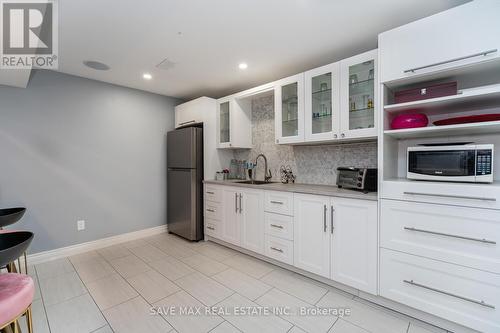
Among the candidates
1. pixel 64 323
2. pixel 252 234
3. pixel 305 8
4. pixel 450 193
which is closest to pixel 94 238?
pixel 64 323

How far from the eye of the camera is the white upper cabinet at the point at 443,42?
136cm

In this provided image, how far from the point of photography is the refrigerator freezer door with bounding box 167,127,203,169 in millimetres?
3172

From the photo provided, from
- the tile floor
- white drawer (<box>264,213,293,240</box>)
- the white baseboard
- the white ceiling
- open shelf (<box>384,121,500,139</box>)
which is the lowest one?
the tile floor

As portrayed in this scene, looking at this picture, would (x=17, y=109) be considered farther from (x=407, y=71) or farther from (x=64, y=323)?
(x=407, y=71)

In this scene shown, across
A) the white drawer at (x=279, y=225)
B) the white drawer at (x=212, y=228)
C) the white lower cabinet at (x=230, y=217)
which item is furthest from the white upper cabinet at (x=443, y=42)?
the white drawer at (x=212, y=228)

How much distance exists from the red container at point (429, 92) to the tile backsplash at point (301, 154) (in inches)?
24.5

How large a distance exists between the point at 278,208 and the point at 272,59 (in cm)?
167

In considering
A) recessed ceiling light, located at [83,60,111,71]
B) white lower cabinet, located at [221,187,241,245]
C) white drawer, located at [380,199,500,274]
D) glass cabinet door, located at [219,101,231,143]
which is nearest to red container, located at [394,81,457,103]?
white drawer, located at [380,199,500,274]

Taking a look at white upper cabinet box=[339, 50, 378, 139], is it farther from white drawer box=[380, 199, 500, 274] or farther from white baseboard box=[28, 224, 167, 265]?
white baseboard box=[28, 224, 167, 265]

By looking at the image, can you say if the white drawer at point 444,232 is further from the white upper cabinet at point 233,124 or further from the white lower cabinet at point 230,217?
the white upper cabinet at point 233,124

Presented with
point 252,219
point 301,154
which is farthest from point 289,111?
point 252,219

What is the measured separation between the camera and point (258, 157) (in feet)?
11.0

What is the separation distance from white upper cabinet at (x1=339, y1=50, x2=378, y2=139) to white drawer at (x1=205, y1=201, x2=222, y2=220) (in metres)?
1.86

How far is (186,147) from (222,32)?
1.76 m
